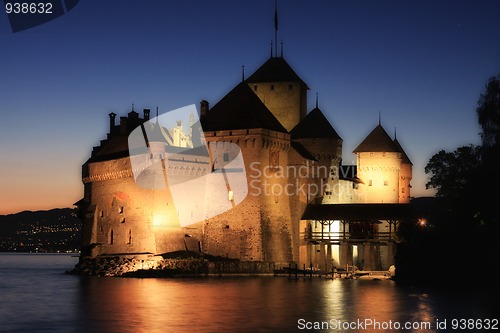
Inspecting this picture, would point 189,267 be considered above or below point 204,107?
below

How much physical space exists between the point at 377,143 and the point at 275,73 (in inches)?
359

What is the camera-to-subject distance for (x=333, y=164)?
200 feet

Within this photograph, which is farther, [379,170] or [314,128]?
[379,170]

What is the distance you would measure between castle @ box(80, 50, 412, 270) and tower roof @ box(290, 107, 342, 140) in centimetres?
7

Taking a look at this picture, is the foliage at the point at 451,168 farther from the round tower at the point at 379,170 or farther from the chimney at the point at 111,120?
the chimney at the point at 111,120

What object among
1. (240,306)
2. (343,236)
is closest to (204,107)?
(343,236)

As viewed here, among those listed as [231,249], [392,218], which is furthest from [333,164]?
[231,249]

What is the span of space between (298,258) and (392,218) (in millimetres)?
6372

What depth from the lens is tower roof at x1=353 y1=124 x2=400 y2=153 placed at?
2569 inches

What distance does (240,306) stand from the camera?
37156 mm

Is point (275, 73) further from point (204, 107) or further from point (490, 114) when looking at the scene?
point (490, 114)

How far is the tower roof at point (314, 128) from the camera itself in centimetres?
6069

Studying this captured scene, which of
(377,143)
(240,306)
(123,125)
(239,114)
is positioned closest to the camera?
(240,306)

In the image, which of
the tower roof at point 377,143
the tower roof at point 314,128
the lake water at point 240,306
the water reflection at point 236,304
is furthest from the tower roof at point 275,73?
the water reflection at point 236,304
